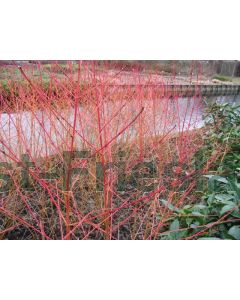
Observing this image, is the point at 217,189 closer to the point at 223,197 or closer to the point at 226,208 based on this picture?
the point at 223,197

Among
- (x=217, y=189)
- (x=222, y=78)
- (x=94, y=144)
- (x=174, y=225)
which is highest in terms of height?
(x=222, y=78)

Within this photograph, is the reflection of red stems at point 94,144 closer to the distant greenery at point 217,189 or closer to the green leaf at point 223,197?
the distant greenery at point 217,189

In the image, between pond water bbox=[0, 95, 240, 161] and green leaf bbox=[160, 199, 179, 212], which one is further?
pond water bbox=[0, 95, 240, 161]

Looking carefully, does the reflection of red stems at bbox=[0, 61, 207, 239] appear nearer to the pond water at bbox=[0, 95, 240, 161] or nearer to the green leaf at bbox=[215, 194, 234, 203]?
the pond water at bbox=[0, 95, 240, 161]

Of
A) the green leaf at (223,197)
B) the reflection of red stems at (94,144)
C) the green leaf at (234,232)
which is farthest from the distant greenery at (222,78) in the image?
the green leaf at (234,232)

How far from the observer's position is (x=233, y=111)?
2004 mm

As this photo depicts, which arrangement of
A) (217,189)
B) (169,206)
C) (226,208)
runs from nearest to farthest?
(226,208) → (169,206) → (217,189)

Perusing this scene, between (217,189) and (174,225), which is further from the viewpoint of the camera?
(217,189)

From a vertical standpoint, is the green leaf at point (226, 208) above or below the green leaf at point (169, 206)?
above

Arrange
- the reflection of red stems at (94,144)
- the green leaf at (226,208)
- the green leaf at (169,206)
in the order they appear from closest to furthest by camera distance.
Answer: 1. the green leaf at (226,208)
2. the green leaf at (169,206)
3. the reflection of red stems at (94,144)

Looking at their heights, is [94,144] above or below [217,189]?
above

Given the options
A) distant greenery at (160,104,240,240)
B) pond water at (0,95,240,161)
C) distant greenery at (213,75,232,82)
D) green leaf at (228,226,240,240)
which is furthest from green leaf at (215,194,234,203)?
distant greenery at (213,75,232,82)

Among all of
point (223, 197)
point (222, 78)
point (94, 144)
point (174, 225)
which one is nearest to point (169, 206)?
point (174, 225)

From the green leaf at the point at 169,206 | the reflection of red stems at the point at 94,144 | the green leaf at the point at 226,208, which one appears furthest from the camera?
the reflection of red stems at the point at 94,144
